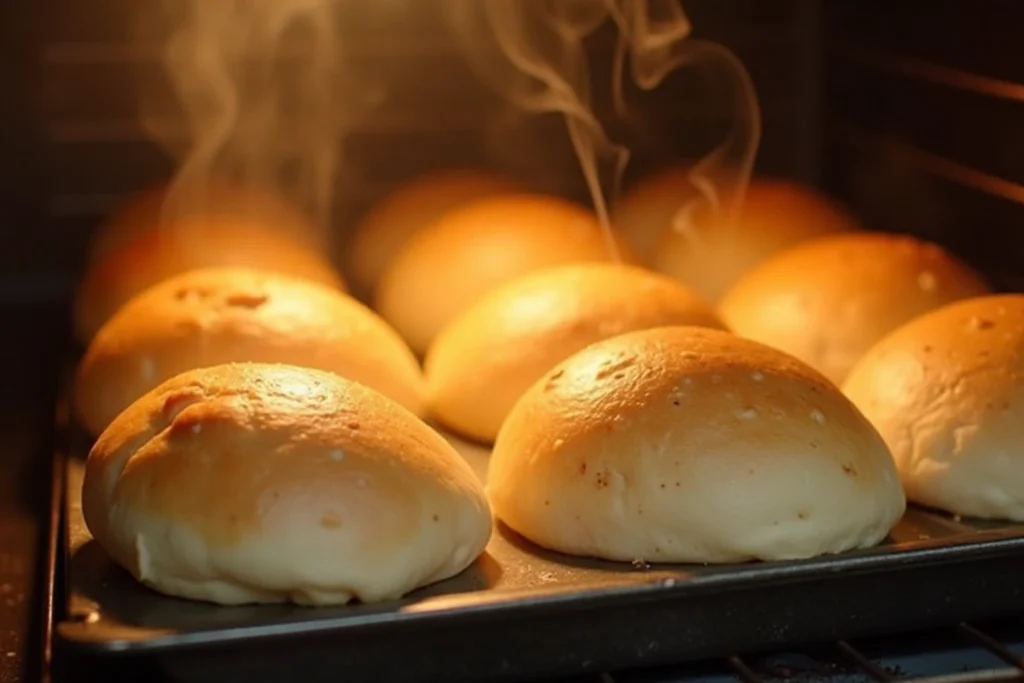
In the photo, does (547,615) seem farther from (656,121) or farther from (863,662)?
(656,121)

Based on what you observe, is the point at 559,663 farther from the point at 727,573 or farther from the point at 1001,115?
the point at 1001,115

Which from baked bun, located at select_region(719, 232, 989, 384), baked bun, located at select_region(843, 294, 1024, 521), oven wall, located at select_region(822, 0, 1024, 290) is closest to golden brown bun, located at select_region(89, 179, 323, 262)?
baked bun, located at select_region(719, 232, 989, 384)

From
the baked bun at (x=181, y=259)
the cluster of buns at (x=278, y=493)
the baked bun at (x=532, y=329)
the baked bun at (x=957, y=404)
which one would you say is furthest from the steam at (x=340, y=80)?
the cluster of buns at (x=278, y=493)

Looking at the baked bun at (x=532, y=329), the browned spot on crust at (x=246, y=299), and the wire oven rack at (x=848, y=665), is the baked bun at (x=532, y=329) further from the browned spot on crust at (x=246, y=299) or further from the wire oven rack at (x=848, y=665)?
the wire oven rack at (x=848, y=665)

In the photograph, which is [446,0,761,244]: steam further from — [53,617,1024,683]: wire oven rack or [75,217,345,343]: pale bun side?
[53,617,1024,683]: wire oven rack

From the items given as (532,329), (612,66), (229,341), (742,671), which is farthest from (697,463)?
(612,66)

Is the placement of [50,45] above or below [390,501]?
above

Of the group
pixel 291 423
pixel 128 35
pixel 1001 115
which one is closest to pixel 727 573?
pixel 291 423
